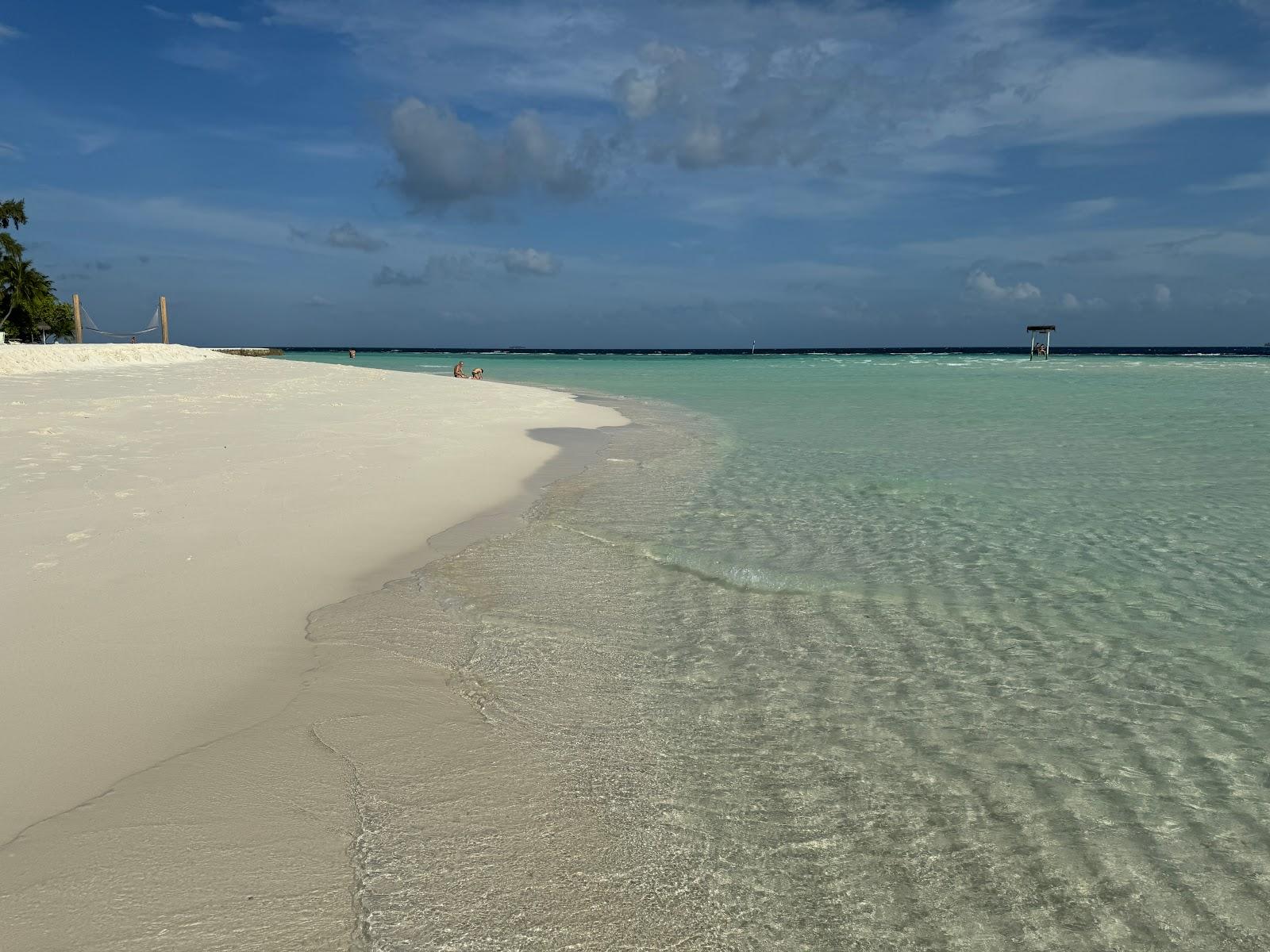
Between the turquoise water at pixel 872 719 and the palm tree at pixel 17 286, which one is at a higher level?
the palm tree at pixel 17 286

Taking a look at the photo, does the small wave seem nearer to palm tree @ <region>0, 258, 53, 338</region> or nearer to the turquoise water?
the turquoise water

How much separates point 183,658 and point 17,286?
62.3m

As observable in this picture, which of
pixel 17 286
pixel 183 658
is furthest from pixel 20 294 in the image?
pixel 183 658

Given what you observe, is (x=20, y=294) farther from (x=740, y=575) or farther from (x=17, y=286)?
(x=740, y=575)

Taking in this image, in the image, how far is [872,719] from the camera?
13.3 feet

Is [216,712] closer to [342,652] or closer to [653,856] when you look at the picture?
[342,652]

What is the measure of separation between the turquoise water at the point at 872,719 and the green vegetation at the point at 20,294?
54800 mm

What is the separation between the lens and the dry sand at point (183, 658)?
2562mm

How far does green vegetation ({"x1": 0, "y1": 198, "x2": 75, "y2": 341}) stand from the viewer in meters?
46.8

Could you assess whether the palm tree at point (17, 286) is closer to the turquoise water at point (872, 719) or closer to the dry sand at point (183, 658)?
the dry sand at point (183, 658)

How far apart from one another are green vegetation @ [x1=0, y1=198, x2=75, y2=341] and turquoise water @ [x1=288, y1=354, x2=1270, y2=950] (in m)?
54.8

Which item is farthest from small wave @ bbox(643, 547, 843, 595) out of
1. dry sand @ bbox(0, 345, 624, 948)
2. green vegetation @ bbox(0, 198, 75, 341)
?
green vegetation @ bbox(0, 198, 75, 341)

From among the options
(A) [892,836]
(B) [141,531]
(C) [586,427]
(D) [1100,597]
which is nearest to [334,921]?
(A) [892,836]

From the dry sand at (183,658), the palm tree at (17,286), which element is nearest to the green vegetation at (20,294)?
the palm tree at (17,286)
